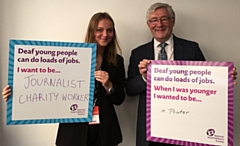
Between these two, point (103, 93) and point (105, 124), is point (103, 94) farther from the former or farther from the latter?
point (105, 124)

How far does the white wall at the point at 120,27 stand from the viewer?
173cm

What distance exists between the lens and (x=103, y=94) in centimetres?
144

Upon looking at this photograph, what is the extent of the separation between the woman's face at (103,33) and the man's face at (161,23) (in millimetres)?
287

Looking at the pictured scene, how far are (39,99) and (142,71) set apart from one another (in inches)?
22.6

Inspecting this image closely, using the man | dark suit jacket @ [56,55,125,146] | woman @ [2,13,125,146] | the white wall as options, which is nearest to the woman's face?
woman @ [2,13,125,146]

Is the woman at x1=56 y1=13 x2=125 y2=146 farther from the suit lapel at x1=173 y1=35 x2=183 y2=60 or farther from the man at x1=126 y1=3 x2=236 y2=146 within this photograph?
the suit lapel at x1=173 y1=35 x2=183 y2=60

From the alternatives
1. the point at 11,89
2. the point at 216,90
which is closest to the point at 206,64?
the point at 216,90

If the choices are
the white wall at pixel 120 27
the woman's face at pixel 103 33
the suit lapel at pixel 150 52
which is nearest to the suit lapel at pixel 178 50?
the suit lapel at pixel 150 52

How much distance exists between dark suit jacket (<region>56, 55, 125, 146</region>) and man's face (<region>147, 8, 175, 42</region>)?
30 centimetres

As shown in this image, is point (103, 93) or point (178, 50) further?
point (178, 50)

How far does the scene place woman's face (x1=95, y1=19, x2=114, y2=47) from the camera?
1.45m

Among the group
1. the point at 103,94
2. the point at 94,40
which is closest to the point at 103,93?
the point at 103,94

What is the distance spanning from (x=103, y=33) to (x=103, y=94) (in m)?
0.35

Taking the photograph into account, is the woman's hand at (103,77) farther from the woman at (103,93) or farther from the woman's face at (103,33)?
the woman's face at (103,33)
